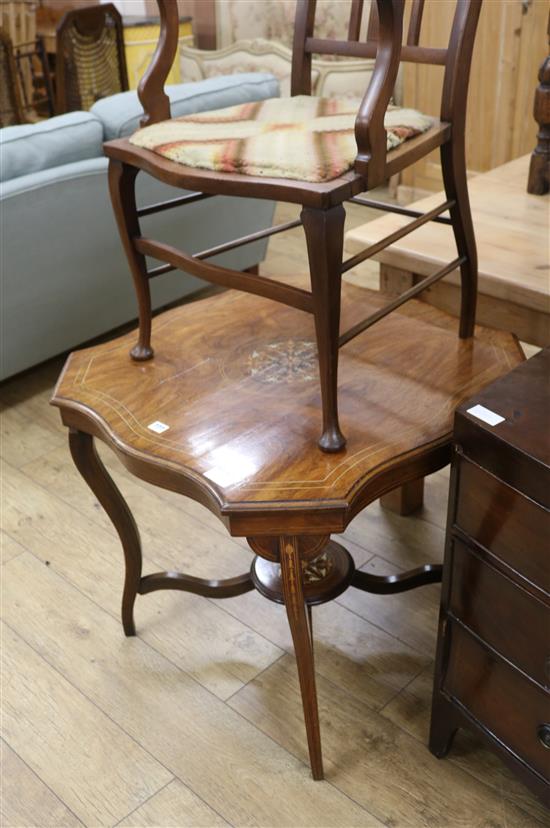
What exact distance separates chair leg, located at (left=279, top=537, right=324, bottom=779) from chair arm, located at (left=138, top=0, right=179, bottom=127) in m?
0.70

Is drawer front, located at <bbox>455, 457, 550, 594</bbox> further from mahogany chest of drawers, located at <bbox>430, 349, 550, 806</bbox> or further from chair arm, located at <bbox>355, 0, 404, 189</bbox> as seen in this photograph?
chair arm, located at <bbox>355, 0, 404, 189</bbox>

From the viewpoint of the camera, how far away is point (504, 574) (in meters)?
0.99

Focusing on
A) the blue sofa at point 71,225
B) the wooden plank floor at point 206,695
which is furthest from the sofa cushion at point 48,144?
the wooden plank floor at point 206,695

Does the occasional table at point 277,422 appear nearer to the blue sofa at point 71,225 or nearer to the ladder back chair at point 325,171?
the ladder back chair at point 325,171

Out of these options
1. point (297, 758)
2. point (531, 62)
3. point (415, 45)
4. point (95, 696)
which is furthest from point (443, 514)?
point (531, 62)

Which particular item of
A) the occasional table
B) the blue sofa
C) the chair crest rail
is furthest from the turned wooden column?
the blue sofa

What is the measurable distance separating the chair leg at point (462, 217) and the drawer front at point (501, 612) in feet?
1.29

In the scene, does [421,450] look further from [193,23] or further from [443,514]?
[193,23]

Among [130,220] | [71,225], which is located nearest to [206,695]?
[130,220]

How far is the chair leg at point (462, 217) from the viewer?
1.18 m

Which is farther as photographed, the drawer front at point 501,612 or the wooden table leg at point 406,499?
the wooden table leg at point 406,499

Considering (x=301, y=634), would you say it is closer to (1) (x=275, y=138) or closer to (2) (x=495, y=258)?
(1) (x=275, y=138)

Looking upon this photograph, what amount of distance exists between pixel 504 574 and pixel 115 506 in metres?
0.66

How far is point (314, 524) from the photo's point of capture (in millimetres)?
997
